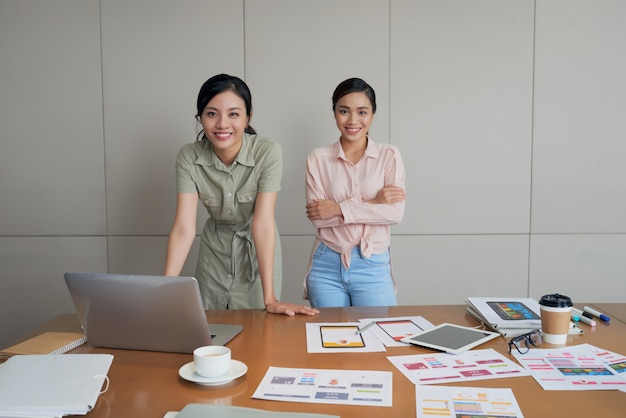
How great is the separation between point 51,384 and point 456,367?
3.47 feet

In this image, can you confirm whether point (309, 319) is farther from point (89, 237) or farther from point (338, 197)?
point (89, 237)

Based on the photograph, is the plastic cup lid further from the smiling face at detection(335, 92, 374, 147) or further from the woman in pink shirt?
the smiling face at detection(335, 92, 374, 147)

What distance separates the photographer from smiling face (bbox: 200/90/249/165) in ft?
7.39

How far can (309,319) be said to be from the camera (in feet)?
6.43

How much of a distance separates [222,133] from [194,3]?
159cm

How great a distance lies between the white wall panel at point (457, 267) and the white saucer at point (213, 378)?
227 cm

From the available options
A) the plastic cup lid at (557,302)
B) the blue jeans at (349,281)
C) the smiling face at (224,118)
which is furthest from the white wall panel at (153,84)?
the plastic cup lid at (557,302)

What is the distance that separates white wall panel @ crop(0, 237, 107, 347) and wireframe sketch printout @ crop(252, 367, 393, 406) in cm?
255

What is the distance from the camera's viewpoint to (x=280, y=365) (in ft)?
4.95

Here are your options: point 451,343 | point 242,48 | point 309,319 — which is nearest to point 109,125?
point 242,48

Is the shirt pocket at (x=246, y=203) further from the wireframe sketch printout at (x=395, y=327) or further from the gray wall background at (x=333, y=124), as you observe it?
the gray wall background at (x=333, y=124)

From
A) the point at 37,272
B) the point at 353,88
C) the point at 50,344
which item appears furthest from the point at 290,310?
the point at 37,272

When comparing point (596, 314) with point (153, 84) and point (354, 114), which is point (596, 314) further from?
point (153, 84)

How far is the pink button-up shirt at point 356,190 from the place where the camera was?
8.50ft
